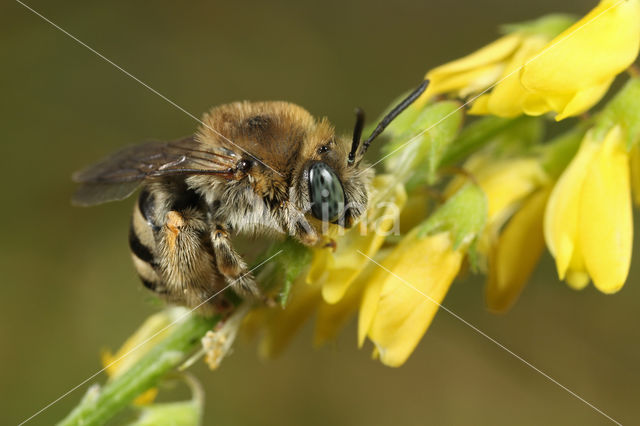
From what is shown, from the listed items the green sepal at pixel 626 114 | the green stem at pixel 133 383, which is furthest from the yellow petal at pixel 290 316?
the green sepal at pixel 626 114

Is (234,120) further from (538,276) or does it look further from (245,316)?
(538,276)

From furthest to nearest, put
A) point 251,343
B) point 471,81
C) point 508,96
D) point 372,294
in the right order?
point 251,343 < point 471,81 < point 372,294 < point 508,96

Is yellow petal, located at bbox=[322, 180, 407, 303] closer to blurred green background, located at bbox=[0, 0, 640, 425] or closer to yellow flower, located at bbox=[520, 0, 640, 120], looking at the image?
yellow flower, located at bbox=[520, 0, 640, 120]

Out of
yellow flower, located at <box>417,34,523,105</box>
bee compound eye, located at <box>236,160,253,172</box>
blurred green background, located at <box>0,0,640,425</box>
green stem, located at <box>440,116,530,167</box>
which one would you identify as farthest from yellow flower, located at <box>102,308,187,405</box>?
blurred green background, located at <box>0,0,640,425</box>

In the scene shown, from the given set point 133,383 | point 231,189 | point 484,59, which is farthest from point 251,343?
point 484,59

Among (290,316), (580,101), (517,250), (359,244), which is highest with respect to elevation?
(580,101)

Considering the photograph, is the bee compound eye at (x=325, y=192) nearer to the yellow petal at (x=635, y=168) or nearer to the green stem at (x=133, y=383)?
the green stem at (x=133, y=383)

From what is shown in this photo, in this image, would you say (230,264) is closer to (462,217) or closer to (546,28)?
(462,217)
